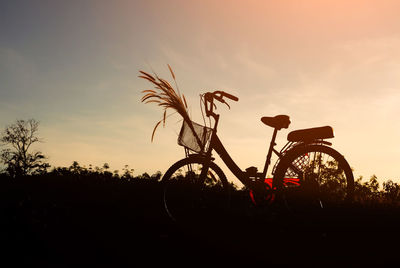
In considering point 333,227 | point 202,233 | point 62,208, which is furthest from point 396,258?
point 62,208

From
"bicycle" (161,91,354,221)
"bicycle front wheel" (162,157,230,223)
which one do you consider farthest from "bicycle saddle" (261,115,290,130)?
"bicycle front wheel" (162,157,230,223)

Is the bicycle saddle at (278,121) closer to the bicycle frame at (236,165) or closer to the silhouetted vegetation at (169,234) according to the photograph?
the bicycle frame at (236,165)

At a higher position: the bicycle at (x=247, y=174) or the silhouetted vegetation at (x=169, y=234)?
the bicycle at (x=247, y=174)

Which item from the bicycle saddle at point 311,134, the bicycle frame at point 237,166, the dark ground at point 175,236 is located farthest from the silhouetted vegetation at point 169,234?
the bicycle saddle at point 311,134

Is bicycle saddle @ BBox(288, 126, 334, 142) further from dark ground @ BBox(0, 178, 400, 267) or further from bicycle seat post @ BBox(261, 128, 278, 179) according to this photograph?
dark ground @ BBox(0, 178, 400, 267)

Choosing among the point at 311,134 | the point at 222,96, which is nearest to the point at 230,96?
the point at 222,96

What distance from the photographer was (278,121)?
548 cm

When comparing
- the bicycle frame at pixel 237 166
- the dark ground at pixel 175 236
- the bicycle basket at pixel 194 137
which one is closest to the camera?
the dark ground at pixel 175 236

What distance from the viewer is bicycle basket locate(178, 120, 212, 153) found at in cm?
521

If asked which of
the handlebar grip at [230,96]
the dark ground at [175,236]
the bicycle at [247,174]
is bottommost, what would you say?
the dark ground at [175,236]

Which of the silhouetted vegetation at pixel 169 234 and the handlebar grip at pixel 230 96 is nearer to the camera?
the silhouetted vegetation at pixel 169 234

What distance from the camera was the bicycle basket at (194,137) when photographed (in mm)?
5211

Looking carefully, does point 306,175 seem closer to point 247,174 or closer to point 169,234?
point 247,174

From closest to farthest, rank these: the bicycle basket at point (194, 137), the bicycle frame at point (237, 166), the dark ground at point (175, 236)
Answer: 1. the dark ground at point (175, 236)
2. the bicycle basket at point (194, 137)
3. the bicycle frame at point (237, 166)
